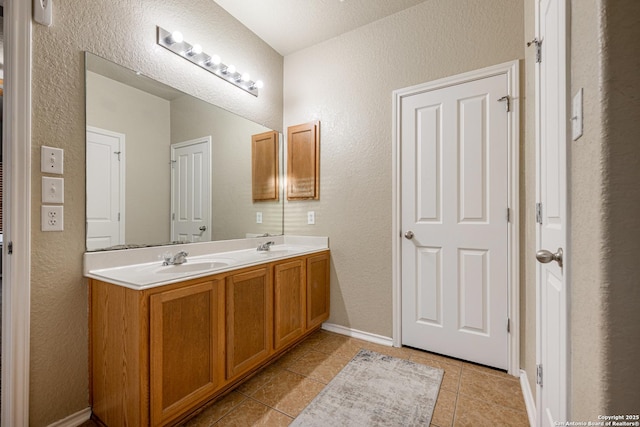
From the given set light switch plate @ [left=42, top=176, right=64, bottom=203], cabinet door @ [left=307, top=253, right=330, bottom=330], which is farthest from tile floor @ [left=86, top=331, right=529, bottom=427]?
light switch plate @ [left=42, top=176, right=64, bottom=203]

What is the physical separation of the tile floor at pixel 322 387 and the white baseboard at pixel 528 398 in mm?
26

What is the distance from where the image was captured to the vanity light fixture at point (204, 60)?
5.78 ft

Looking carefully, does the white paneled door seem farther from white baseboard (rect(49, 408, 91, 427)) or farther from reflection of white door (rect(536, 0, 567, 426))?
white baseboard (rect(49, 408, 91, 427))

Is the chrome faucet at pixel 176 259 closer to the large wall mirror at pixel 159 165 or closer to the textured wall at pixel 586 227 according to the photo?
the large wall mirror at pixel 159 165

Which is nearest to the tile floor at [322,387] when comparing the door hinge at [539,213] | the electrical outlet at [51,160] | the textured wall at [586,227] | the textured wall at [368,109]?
the textured wall at [368,109]

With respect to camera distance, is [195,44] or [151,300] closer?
[151,300]

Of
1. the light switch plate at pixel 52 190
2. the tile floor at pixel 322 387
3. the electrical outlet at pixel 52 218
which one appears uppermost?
the light switch plate at pixel 52 190

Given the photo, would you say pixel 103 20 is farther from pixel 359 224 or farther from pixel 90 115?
pixel 359 224

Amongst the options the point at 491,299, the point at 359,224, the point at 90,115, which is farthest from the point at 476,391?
the point at 90,115

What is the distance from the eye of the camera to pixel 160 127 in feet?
5.82

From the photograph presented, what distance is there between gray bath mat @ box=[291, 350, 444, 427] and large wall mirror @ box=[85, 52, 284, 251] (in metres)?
1.30

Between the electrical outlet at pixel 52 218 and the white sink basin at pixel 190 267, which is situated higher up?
the electrical outlet at pixel 52 218

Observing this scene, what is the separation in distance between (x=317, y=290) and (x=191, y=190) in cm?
126

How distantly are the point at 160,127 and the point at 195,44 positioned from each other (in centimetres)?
68
